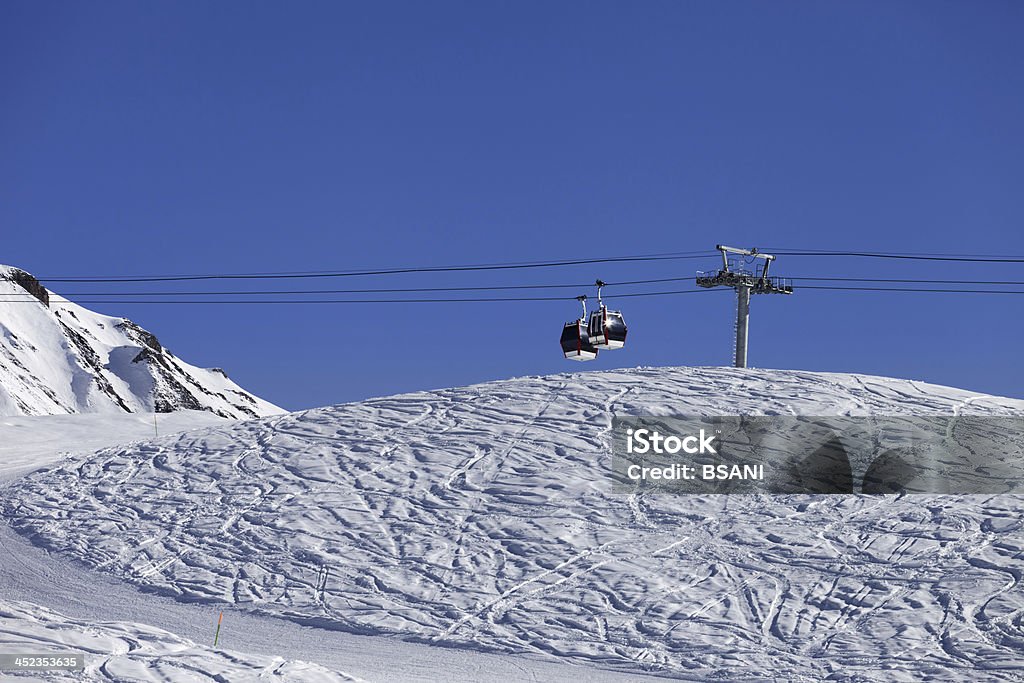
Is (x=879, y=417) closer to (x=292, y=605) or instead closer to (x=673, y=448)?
(x=673, y=448)

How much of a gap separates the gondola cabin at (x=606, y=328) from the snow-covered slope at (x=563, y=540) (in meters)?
1.06

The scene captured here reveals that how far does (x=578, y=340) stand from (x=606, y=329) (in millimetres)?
801

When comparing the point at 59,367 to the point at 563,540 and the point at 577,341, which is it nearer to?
the point at 577,341

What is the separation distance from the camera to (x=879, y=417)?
91.0 feet

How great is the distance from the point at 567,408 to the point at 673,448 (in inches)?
140

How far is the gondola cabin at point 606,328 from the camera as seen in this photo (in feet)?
102

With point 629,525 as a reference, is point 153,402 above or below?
above

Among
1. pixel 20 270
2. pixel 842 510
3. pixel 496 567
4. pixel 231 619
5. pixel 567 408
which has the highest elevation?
pixel 20 270

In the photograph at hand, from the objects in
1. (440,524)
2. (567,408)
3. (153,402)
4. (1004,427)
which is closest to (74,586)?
(440,524)
